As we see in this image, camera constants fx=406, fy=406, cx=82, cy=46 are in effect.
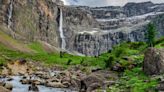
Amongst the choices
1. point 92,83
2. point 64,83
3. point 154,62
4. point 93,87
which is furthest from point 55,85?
point 154,62

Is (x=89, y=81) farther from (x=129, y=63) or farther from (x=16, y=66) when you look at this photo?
(x=16, y=66)

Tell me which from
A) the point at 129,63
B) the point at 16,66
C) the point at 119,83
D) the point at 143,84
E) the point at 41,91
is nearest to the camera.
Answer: the point at 143,84

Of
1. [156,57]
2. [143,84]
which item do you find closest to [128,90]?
[143,84]

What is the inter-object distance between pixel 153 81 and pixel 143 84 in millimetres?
1529

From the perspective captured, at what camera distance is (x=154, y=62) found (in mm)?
60781

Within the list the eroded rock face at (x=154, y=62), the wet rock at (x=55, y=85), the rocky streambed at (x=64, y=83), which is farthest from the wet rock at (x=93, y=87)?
the wet rock at (x=55, y=85)

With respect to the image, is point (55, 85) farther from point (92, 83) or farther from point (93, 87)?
point (93, 87)

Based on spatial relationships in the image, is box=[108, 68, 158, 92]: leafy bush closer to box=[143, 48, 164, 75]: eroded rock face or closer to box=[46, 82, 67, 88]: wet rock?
box=[143, 48, 164, 75]: eroded rock face

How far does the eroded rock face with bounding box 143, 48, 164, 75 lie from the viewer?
194ft

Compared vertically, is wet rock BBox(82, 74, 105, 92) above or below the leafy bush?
below

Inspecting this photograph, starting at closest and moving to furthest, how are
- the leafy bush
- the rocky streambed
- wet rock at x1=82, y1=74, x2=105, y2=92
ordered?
the leafy bush → wet rock at x1=82, y1=74, x2=105, y2=92 → the rocky streambed

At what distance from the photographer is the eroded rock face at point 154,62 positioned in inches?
2325

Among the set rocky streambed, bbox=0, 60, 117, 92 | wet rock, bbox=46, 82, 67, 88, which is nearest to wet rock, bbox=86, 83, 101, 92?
rocky streambed, bbox=0, 60, 117, 92

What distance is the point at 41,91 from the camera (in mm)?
67750
